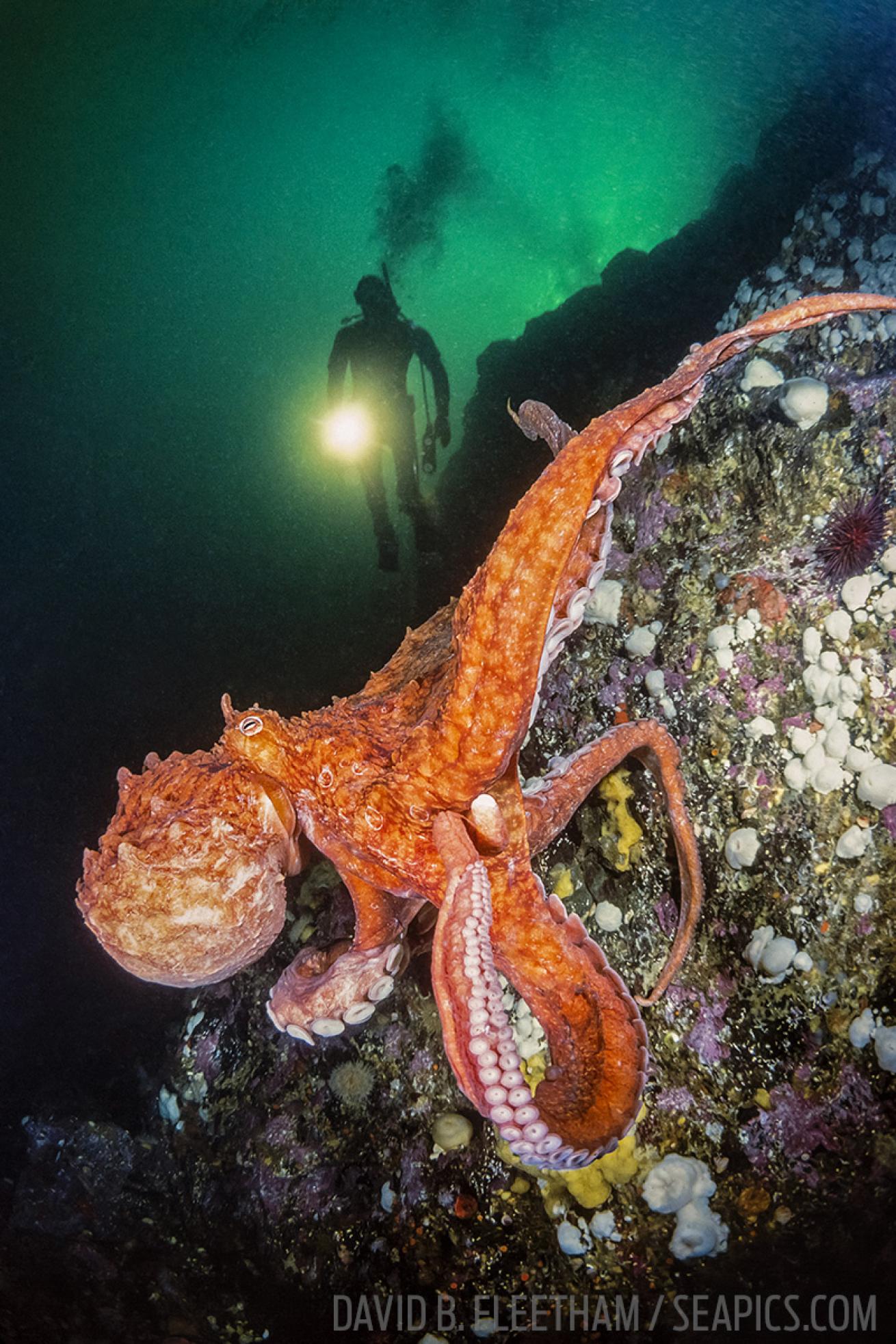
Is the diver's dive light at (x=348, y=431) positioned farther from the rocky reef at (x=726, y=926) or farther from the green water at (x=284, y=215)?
the rocky reef at (x=726, y=926)

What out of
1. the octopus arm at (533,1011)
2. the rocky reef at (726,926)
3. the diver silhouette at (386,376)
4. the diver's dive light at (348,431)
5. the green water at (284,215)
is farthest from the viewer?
the diver's dive light at (348,431)

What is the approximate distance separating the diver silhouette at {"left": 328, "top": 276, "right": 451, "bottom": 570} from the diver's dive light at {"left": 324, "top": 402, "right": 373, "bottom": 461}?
0.14 feet

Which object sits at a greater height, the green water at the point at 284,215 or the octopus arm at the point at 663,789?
the green water at the point at 284,215

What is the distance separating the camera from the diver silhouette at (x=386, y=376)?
3447 millimetres

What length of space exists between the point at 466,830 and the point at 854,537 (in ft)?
5.58

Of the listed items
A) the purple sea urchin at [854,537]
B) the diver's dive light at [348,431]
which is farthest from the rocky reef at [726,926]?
the diver's dive light at [348,431]

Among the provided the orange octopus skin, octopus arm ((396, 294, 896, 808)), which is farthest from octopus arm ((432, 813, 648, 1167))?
octopus arm ((396, 294, 896, 808))

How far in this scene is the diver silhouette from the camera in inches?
136

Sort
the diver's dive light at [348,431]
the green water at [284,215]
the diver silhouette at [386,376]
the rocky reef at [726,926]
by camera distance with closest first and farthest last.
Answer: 1. the rocky reef at [726,926]
2. the green water at [284,215]
3. the diver silhouette at [386,376]
4. the diver's dive light at [348,431]

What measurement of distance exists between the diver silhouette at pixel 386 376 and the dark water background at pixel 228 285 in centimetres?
12

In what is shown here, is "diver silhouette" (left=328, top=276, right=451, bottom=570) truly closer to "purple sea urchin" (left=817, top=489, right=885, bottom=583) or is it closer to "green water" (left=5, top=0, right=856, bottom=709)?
"green water" (left=5, top=0, right=856, bottom=709)

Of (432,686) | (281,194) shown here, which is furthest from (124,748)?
(281,194)

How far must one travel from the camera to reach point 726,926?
7.07ft

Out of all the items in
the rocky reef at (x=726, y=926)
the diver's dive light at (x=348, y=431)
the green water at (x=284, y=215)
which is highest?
the green water at (x=284, y=215)
